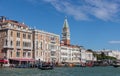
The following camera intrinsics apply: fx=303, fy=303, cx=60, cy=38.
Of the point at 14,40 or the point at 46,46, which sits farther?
the point at 46,46

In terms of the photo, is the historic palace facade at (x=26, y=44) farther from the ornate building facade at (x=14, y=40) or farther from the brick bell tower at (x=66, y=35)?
the brick bell tower at (x=66, y=35)

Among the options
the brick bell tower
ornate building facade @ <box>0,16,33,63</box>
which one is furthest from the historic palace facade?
the brick bell tower

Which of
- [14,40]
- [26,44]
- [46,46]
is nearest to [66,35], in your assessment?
[46,46]

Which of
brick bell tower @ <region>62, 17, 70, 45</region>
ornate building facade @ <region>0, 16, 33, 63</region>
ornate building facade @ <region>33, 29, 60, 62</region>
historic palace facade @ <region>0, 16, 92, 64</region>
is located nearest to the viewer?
ornate building facade @ <region>0, 16, 33, 63</region>

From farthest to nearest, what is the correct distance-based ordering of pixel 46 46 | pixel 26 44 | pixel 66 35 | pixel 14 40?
1. pixel 66 35
2. pixel 46 46
3. pixel 26 44
4. pixel 14 40

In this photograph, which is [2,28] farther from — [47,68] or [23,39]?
[47,68]

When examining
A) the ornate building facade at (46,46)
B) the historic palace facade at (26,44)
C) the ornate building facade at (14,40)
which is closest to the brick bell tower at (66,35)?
the historic palace facade at (26,44)

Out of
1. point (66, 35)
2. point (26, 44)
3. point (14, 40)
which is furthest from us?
point (66, 35)

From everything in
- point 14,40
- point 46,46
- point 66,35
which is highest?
point 66,35

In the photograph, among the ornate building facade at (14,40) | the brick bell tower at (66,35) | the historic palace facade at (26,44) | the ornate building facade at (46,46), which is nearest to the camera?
the ornate building facade at (14,40)

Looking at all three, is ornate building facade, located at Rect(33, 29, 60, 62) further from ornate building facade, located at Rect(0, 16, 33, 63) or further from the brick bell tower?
the brick bell tower

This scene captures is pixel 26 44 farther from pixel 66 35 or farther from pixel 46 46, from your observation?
pixel 66 35

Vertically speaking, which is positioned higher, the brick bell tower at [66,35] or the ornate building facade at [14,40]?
the brick bell tower at [66,35]

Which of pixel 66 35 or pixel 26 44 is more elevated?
pixel 66 35
